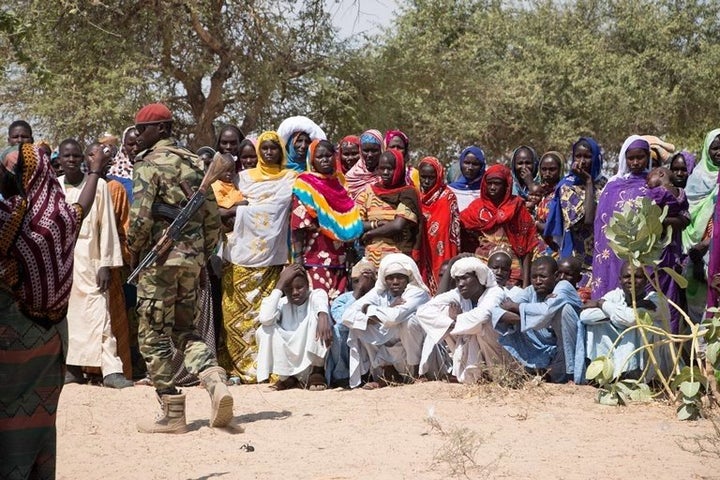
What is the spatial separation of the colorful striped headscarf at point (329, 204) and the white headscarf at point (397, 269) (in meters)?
0.46

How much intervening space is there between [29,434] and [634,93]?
20087mm

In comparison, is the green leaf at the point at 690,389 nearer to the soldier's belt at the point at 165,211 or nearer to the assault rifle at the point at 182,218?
the assault rifle at the point at 182,218

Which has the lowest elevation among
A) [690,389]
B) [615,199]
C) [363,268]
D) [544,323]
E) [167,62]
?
[690,389]

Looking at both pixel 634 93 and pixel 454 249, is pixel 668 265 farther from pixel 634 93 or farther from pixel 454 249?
pixel 634 93

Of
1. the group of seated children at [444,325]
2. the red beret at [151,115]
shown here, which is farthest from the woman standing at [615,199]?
the red beret at [151,115]

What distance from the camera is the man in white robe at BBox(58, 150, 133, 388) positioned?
9125 mm

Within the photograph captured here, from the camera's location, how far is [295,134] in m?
9.70

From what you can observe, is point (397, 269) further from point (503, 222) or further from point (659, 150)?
point (659, 150)

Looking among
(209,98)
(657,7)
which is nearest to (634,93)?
(657,7)

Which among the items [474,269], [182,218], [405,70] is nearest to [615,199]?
[474,269]

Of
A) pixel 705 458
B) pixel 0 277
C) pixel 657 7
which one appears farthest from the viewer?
pixel 657 7

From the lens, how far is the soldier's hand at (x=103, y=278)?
9.12 meters

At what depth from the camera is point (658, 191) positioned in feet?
27.6

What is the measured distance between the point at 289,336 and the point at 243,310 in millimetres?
716
